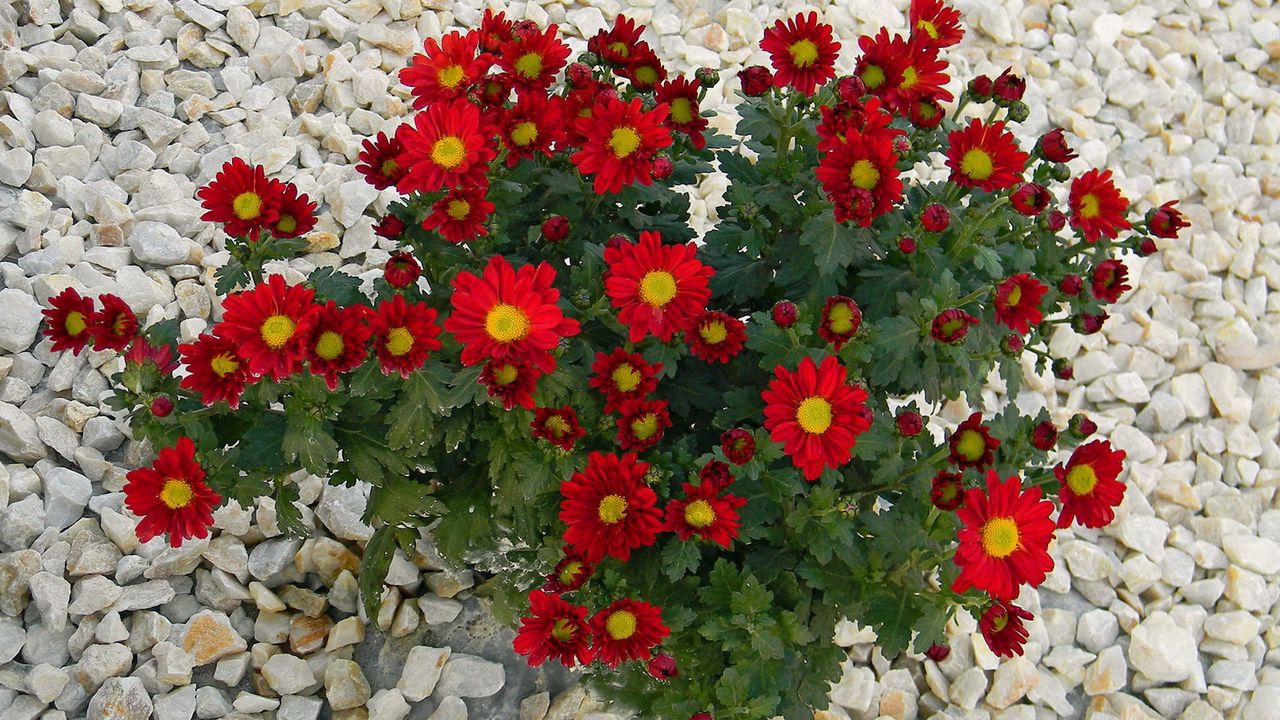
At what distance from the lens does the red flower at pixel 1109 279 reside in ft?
6.86

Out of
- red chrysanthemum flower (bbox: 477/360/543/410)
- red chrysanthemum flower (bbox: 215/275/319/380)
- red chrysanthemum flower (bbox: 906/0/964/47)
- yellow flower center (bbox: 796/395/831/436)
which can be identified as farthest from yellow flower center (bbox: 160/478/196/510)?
red chrysanthemum flower (bbox: 906/0/964/47)

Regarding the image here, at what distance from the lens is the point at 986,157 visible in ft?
6.48

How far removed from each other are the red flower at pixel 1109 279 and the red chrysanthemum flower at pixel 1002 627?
0.62 metres

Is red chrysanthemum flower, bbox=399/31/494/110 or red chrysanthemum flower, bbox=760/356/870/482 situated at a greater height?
red chrysanthemum flower, bbox=399/31/494/110

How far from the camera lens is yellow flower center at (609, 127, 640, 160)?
190cm

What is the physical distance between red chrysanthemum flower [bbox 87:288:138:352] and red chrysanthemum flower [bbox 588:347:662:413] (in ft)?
2.50

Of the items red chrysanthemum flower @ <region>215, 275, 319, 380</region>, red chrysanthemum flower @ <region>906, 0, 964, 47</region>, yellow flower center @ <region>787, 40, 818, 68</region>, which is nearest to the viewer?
red chrysanthemum flower @ <region>215, 275, 319, 380</region>

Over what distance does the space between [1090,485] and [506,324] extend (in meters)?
0.96

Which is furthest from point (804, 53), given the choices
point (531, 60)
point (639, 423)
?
point (639, 423)

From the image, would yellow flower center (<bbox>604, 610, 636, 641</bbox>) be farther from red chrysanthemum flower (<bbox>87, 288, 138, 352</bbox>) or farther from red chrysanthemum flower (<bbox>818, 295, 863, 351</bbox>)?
red chrysanthemum flower (<bbox>87, 288, 138, 352</bbox>)

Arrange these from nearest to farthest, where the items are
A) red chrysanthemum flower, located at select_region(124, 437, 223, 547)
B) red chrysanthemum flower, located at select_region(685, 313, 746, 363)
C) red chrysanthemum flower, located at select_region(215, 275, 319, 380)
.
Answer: red chrysanthemum flower, located at select_region(215, 275, 319, 380) → red chrysanthemum flower, located at select_region(124, 437, 223, 547) → red chrysanthemum flower, located at select_region(685, 313, 746, 363)

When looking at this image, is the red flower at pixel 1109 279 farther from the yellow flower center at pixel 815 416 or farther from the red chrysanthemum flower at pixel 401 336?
the red chrysanthemum flower at pixel 401 336

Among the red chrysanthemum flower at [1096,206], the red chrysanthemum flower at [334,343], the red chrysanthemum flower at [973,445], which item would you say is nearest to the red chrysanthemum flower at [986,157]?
the red chrysanthemum flower at [1096,206]

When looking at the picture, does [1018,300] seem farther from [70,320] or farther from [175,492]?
[70,320]
